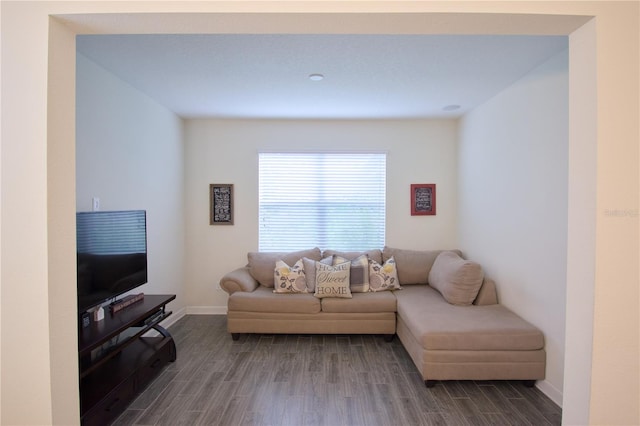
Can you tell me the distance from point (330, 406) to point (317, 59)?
2.63m

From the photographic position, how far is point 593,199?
1234 millimetres

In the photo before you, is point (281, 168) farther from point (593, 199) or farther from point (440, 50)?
point (593, 199)

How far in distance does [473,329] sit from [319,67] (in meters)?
2.47

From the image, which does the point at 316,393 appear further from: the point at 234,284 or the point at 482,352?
the point at 234,284

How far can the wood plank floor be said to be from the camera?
217cm

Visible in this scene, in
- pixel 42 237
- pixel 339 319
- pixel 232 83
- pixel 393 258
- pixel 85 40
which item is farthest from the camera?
pixel 393 258

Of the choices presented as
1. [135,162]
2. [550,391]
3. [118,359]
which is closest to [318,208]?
[135,162]

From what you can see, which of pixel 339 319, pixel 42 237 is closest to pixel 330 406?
pixel 339 319

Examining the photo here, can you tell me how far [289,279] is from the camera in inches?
143

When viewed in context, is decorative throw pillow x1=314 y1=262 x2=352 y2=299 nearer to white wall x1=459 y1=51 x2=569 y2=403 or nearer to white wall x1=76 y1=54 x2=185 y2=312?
white wall x1=459 y1=51 x2=569 y2=403

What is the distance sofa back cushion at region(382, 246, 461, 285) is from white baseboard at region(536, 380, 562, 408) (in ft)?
5.18

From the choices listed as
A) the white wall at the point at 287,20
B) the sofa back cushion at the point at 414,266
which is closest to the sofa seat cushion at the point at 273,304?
the sofa back cushion at the point at 414,266

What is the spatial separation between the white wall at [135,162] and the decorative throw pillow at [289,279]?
1352 mm

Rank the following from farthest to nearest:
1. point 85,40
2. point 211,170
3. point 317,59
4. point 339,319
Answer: point 211,170 → point 339,319 → point 317,59 → point 85,40
